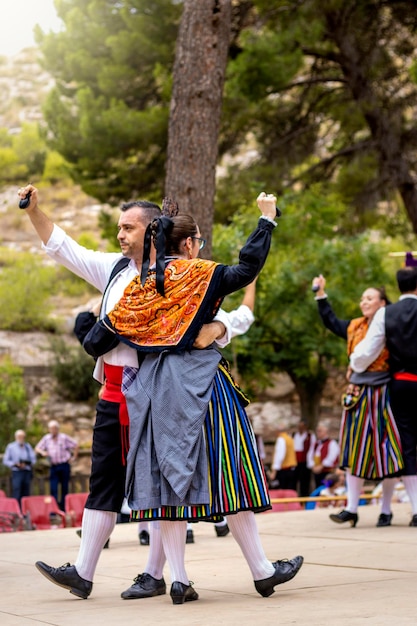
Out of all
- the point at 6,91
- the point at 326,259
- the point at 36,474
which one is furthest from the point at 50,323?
the point at 6,91

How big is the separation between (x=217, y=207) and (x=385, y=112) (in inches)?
162

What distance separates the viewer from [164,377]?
4332mm

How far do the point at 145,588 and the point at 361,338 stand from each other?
3676 mm

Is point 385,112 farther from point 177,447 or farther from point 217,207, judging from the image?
point 177,447

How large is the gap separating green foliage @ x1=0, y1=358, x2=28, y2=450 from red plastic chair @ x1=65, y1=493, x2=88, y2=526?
1384 centimetres

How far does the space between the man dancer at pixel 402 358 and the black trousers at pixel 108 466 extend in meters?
3.30

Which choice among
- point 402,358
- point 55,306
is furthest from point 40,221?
point 55,306

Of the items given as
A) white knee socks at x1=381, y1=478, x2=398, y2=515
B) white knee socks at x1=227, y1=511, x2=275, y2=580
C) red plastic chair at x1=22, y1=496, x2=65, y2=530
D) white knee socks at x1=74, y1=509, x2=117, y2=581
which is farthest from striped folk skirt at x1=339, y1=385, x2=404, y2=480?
red plastic chair at x1=22, y1=496, x2=65, y2=530

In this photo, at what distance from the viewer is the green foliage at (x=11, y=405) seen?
26594mm

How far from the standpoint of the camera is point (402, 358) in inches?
300

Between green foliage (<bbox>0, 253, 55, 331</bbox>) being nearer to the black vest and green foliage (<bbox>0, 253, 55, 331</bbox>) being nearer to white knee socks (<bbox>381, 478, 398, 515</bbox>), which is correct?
white knee socks (<bbox>381, 478, 398, 515</bbox>)

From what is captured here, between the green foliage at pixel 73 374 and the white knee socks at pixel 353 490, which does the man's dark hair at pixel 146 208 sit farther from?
the green foliage at pixel 73 374

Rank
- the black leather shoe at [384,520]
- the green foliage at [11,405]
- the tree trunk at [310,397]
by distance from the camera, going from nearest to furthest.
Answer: the black leather shoe at [384,520] < the green foliage at [11,405] < the tree trunk at [310,397]

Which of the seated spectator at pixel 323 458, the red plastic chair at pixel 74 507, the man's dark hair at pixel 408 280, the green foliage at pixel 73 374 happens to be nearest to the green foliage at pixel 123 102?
the seated spectator at pixel 323 458
